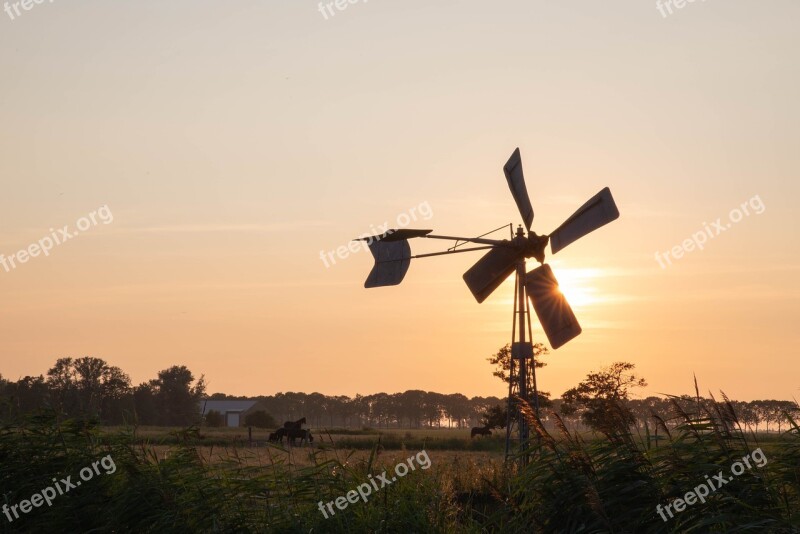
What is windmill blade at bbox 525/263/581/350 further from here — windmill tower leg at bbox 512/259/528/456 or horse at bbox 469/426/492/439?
horse at bbox 469/426/492/439

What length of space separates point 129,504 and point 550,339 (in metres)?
14.2

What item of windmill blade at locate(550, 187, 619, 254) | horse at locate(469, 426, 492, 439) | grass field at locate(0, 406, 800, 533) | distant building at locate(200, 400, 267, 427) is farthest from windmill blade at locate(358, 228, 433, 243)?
distant building at locate(200, 400, 267, 427)

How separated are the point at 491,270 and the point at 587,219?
3.72 m

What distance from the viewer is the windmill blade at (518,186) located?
26.0m

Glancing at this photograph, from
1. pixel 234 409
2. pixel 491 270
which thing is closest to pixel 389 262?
pixel 491 270

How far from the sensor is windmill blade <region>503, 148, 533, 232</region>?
26.0m

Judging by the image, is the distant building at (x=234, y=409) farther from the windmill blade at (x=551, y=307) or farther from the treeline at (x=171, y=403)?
the windmill blade at (x=551, y=307)

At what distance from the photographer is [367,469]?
1288 centimetres

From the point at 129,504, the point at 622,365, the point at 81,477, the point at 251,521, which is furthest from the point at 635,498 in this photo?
the point at 622,365

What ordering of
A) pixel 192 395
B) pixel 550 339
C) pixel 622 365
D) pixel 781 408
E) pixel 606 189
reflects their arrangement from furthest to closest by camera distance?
pixel 192 395 < pixel 622 365 < pixel 550 339 < pixel 606 189 < pixel 781 408

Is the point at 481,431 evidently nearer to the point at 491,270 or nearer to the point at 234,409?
the point at 491,270

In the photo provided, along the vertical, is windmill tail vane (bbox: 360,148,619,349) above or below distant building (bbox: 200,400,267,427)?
below

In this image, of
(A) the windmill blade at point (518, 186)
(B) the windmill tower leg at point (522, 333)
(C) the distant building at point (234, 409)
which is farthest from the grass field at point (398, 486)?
(C) the distant building at point (234, 409)

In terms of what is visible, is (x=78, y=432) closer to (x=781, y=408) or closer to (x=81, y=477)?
(x=81, y=477)
